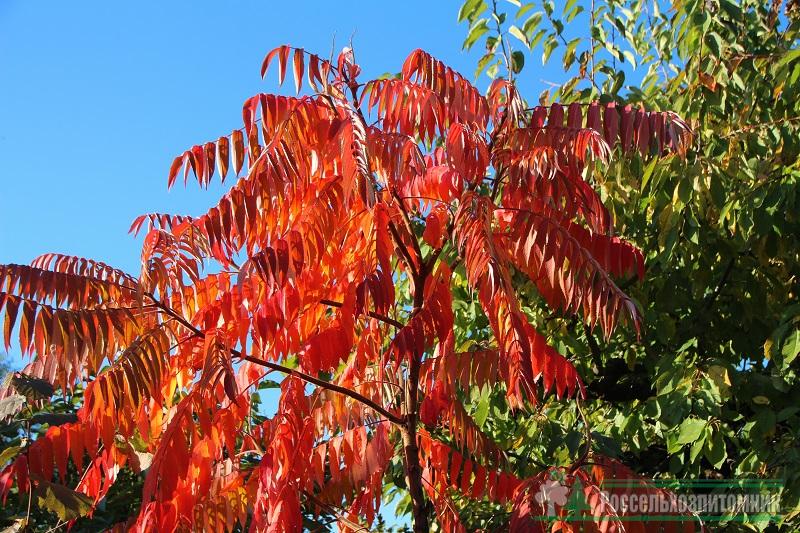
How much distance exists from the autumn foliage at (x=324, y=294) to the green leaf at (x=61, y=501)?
0.07 meters

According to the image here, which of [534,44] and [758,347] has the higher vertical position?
[534,44]

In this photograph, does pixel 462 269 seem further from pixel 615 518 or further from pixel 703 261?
pixel 615 518

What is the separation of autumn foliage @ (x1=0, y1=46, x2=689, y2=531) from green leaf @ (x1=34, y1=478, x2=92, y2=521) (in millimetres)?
73

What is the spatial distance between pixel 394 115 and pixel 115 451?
1.42m

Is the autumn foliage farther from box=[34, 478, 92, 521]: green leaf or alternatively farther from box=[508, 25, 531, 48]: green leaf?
box=[508, 25, 531, 48]: green leaf

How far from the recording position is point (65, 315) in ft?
7.51

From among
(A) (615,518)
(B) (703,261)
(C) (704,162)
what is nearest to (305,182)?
(A) (615,518)

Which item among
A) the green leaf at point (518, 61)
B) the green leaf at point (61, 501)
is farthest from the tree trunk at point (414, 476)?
the green leaf at point (518, 61)

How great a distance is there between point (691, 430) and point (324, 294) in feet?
4.94

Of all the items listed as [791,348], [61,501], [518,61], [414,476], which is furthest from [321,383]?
[518,61]

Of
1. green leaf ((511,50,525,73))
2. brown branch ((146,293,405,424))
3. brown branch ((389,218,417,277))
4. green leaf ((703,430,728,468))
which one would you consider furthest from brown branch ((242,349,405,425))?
green leaf ((511,50,525,73))

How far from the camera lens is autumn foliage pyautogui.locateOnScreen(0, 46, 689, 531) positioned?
2.43 metres

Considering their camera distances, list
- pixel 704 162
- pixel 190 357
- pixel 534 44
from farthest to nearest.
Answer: pixel 534 44 < pixel 704 162 < pixel 190 357

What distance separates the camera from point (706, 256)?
414 cm
